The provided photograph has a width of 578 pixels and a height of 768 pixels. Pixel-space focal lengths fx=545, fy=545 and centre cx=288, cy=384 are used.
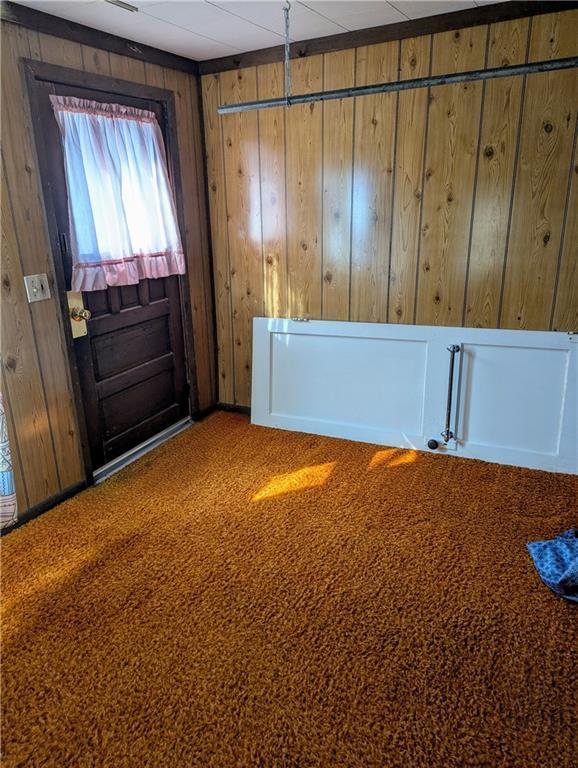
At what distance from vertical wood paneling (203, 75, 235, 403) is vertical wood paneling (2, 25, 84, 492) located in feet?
3.56

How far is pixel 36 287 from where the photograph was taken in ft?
8.69

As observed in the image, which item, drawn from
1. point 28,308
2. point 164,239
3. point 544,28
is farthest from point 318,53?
point 28,308

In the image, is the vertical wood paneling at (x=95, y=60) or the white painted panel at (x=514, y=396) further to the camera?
the white painted panel at (x=514, y=396)

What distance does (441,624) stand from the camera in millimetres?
2047

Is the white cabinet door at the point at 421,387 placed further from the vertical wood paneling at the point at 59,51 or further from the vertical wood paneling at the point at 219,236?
the vertical wood paneling at the point at 59,51

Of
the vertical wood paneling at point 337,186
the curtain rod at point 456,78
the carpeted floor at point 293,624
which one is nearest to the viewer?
the carpeted floor at point 293,624

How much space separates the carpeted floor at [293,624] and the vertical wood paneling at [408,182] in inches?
42.1

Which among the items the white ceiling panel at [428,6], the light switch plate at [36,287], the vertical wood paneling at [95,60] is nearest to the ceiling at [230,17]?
the white ceiling panel at [428,6]

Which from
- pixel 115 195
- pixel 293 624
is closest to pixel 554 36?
pixel 115 195

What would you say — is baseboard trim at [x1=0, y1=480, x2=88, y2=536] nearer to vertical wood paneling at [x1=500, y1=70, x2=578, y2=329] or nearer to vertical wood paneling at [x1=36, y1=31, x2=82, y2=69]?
vertical wood paneling at [x1=36, y1=31, x2=82, y2=69]

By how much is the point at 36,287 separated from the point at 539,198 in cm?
261

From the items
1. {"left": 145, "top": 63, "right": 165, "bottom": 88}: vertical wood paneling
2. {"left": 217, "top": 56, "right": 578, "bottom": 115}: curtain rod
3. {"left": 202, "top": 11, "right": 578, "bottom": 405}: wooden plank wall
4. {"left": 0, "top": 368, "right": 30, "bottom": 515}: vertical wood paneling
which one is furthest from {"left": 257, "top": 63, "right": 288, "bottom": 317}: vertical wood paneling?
{"left": 0, "top": 368, "right": 30, "bottom": 515}: vertical wood paneling

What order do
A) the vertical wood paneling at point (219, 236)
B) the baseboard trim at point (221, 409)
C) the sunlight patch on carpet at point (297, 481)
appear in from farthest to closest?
the baseboard trim at point (221, 409), the vertical wood paneling at point (219, 236), the sunlight patch on carpet at point (297, 481)

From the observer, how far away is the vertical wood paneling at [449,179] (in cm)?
286
